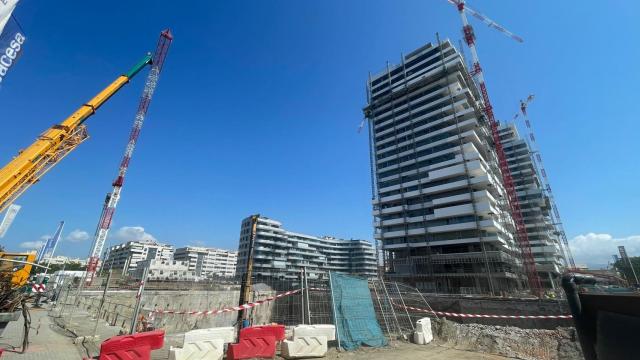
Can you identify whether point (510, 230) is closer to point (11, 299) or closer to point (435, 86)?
point (435, 86)

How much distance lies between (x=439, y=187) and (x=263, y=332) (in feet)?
156

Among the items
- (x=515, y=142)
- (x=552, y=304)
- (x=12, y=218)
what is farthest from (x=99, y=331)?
(x=515, y=142)

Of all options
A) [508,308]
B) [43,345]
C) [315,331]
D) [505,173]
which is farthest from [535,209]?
[43,345]

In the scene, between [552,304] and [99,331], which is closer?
[99,331]

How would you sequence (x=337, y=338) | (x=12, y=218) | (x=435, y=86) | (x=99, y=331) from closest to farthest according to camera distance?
1. (x=337, y=338)
2. (x=99, y=331)
3. (x=12, y=218)
4. (x=435, y=86)

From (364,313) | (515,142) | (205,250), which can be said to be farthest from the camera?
(205,250)

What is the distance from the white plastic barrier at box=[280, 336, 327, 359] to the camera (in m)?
8.21

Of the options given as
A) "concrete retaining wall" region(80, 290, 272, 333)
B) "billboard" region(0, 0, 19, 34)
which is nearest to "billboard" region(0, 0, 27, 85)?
"billboard" region(0, 0, 19, 34)

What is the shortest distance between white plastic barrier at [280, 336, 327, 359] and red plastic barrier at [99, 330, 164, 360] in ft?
11.2

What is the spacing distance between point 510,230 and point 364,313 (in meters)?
57.1

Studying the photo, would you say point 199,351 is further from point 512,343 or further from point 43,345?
point 512,343

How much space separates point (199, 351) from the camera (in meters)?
7.31

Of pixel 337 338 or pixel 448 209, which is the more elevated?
pixel 448 209

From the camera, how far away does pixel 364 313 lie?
1062cm
